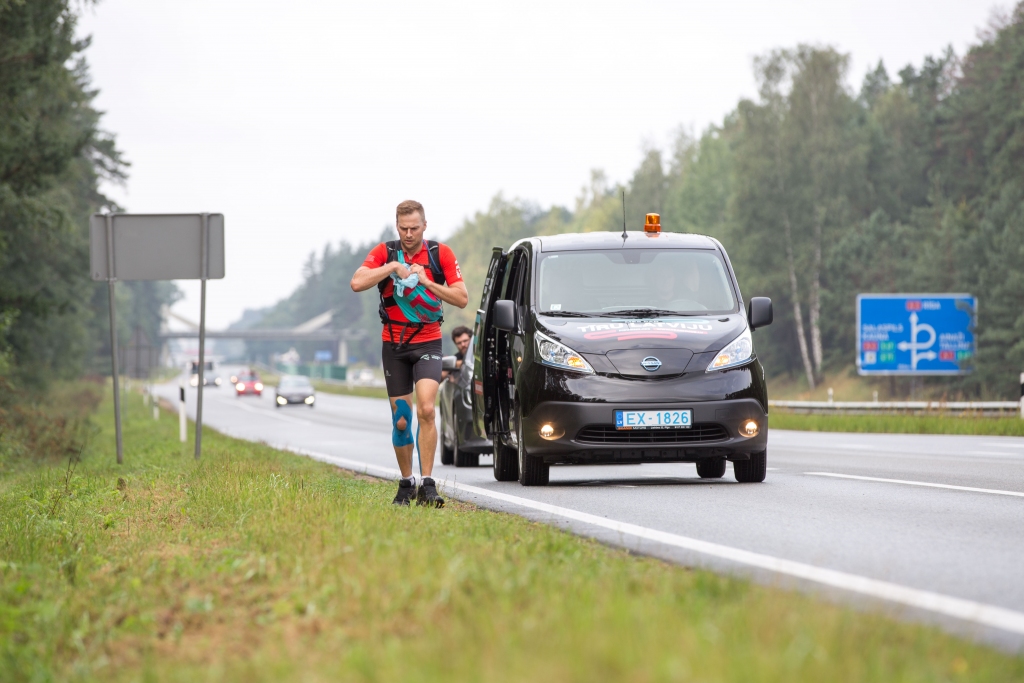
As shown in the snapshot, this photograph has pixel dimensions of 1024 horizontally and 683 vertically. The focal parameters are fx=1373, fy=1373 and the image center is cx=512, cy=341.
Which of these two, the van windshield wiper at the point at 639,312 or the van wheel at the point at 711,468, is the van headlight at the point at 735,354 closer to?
the van windshield wiper at the point at 639,312

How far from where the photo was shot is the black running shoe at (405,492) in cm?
914

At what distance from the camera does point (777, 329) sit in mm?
75500

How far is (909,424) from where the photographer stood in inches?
1002

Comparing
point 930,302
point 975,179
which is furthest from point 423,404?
point 975,179

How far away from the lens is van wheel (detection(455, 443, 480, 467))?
16219mm

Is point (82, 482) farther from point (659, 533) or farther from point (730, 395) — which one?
point (659, 533)

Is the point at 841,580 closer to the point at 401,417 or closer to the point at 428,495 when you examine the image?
the point at 428,495

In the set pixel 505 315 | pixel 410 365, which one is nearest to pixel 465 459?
pixel 505 315

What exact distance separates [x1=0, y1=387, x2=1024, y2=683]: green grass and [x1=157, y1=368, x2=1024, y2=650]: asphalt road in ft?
1.71

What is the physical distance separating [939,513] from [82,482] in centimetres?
742

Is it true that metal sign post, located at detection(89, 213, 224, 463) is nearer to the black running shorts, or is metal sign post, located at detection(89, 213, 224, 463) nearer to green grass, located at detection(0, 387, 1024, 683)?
the black running shorts

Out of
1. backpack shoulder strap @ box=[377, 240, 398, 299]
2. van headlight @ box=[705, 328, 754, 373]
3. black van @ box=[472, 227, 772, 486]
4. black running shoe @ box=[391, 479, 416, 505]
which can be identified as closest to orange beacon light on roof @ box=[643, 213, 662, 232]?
black van @ box=[472, 227, 772, 486]

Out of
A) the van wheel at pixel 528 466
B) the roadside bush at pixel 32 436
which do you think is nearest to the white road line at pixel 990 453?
the van wheel at pixel 528 466

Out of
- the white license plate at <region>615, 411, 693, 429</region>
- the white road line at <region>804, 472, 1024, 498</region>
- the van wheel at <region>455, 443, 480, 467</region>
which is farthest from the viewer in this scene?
the van wheel at <region>455, 443, 480, 467</region>
